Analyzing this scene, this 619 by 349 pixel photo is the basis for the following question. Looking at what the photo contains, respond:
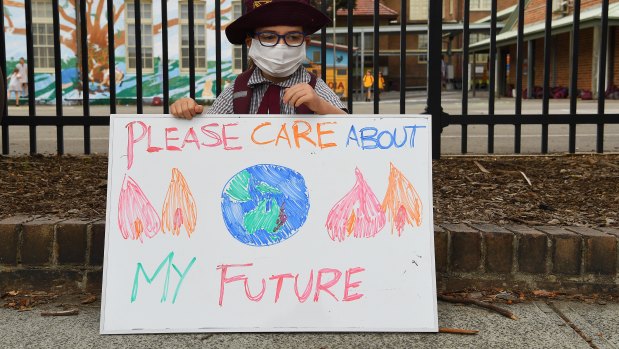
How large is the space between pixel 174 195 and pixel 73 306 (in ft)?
2.19

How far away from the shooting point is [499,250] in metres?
2.69

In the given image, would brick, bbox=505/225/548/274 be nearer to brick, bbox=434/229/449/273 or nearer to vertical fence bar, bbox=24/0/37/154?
brick, bbox=434/229/449/273

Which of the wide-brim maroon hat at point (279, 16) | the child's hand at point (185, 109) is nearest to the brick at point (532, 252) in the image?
the wide-brim maroon hat at point (279, 16)

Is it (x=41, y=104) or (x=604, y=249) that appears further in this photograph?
(x=41, y=104)

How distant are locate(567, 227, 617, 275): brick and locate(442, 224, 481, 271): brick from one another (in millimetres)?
439

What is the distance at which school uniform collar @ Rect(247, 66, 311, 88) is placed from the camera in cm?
266

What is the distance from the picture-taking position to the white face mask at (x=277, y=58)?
8.25 feet

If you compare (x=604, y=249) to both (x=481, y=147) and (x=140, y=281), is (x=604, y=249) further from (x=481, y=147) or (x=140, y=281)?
(x=481, y=147)

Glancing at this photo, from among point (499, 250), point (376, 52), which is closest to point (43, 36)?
point (376, 52)

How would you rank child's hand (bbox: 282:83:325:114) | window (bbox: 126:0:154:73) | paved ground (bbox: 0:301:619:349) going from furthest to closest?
window (bbox: 126:0:154:73) < child's hand (bbox: 282:83:325:114) < paved ground (bbox: 0:301:619:349)

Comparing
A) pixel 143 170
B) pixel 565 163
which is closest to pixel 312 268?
pixel 143 170

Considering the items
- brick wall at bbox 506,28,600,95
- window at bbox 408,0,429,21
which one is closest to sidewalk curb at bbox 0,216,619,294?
brick wall at bbox 506,28,600,95

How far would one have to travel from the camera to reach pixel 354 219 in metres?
2.33

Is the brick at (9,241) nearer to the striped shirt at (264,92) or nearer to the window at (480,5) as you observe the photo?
the striped shirt at (264,92)
